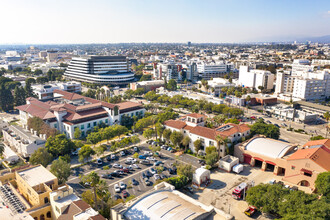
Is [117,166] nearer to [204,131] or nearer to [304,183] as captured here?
[204,131]

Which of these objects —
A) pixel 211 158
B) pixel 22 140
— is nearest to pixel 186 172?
pixel 211 158

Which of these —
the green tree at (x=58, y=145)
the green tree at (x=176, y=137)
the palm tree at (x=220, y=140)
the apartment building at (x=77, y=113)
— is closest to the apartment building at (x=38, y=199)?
the green tree at (x=58, y=145)

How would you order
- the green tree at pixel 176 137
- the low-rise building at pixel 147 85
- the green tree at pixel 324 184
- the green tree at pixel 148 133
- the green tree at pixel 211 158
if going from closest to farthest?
the green tree at pixel 324 184 → the green tree at pixel 211 158 → the green tree at pixel 176 137 → the green tree at pixel 148 133 → the low-rise building at pixel 147 85

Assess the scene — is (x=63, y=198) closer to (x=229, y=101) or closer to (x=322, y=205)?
(x=322, y=205)

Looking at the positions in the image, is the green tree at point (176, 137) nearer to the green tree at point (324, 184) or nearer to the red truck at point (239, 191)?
the red truck at point (239, 191)

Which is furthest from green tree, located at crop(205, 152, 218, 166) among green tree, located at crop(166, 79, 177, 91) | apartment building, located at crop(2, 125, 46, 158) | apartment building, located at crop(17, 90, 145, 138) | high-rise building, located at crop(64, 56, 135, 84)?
high-rise building, located at crop(64, 56, 135, 84)
